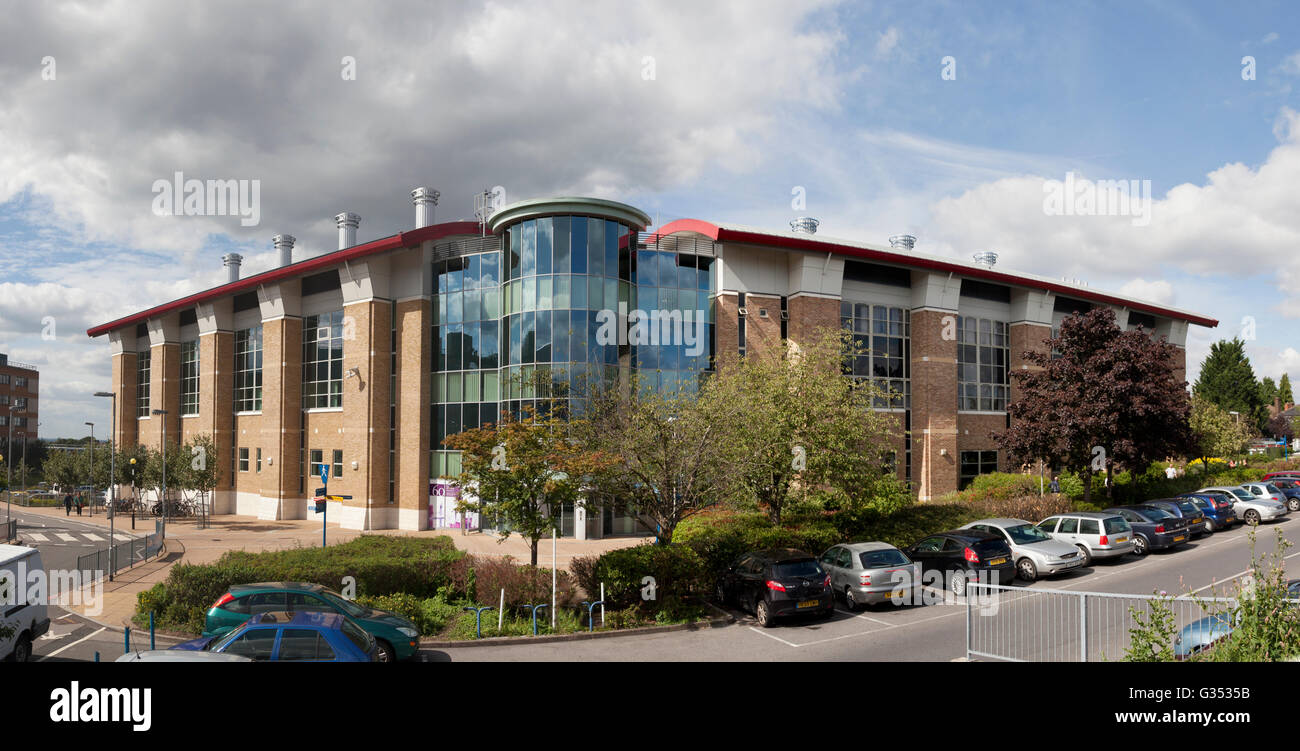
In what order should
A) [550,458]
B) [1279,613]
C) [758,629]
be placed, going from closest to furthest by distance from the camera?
[1279,613]
[758,629]
[550,458]

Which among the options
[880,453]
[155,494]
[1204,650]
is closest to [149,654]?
[1204,650]

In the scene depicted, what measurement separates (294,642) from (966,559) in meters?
14.2

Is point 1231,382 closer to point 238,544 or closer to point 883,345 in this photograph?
point 883,345

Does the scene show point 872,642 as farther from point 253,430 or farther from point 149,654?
point 253,430

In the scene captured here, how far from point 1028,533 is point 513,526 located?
13.3 metres

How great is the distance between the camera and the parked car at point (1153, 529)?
67.2 feet

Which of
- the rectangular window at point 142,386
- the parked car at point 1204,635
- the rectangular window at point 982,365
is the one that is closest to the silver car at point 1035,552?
the parked car at point 1204,635

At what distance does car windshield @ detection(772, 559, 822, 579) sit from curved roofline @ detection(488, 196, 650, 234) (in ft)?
58.4

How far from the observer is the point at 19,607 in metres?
12.0

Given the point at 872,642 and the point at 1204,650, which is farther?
the point at 872,642

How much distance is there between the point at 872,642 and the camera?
12805mm

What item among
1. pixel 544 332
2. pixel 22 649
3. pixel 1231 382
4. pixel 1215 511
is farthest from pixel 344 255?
pixel 1231 382
